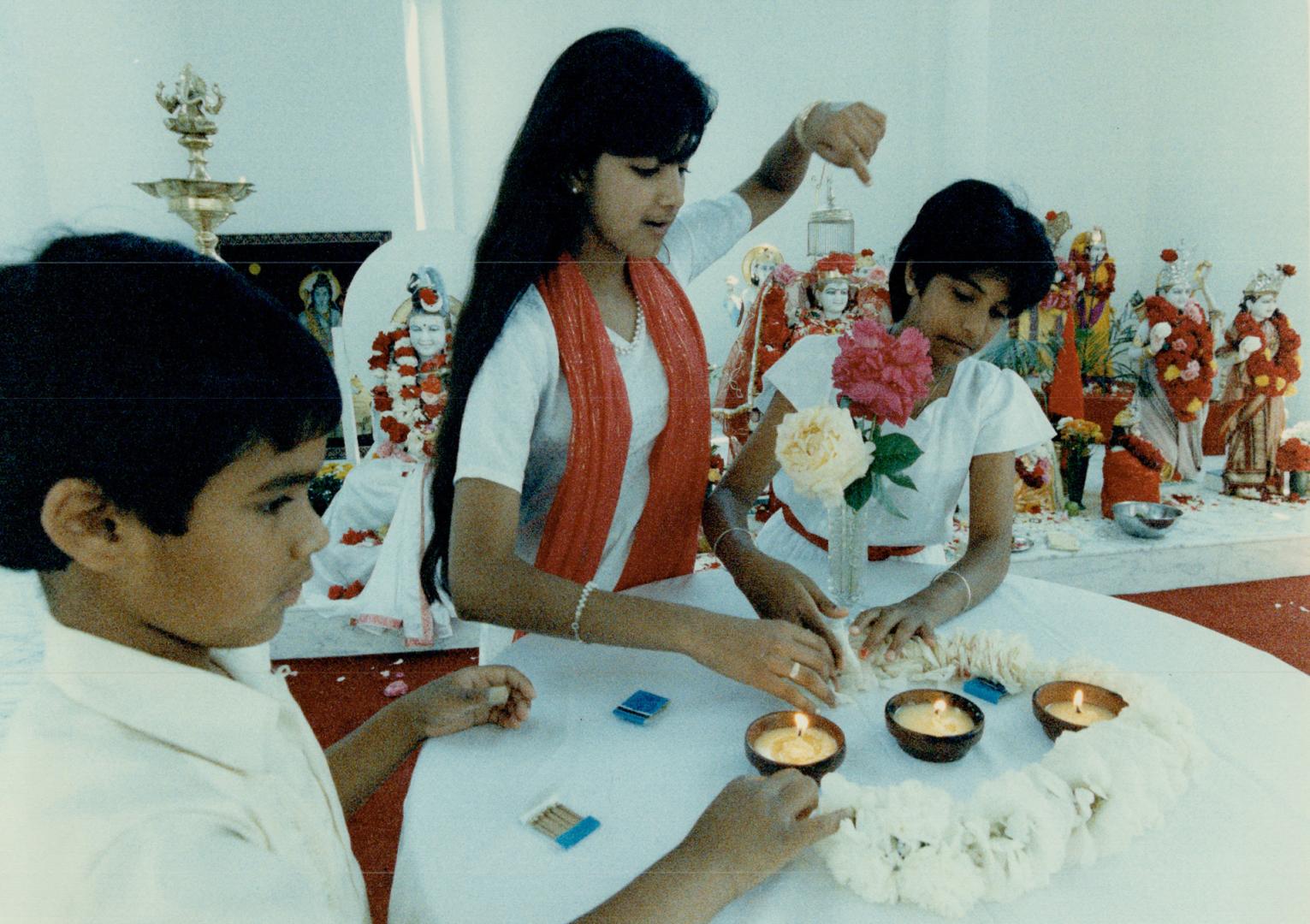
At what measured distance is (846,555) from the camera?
1161 mm

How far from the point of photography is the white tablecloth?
623mm

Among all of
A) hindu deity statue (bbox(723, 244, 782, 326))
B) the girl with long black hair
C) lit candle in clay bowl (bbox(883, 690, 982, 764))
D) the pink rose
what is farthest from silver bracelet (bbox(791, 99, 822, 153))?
hindu deity statue (bbox(723, 244, 782, 326))

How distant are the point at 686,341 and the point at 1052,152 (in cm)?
91

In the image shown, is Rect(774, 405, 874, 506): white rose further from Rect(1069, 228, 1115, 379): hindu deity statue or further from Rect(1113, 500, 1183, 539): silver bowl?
Rect(1113, 500, 1183, 539): silver bowl

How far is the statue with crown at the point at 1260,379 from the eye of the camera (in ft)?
10.7

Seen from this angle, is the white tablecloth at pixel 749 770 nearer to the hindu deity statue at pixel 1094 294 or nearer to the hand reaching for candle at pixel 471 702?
the hand reaching for candle at pixel 471 702

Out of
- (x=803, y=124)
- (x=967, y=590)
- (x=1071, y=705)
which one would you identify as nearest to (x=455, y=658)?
(x=967, y=590)

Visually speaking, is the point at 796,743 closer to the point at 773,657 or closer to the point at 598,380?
the point at 773,657

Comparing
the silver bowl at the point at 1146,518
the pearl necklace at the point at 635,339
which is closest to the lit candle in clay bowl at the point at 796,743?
the pearl necklace at the point at 635,339

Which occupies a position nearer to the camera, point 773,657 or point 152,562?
point 152,562

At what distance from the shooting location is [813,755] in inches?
30.4

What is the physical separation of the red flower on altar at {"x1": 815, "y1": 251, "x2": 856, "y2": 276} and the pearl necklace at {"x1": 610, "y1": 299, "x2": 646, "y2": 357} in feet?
8.42

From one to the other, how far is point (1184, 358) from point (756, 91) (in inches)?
103

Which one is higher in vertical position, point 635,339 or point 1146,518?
point 635,339
